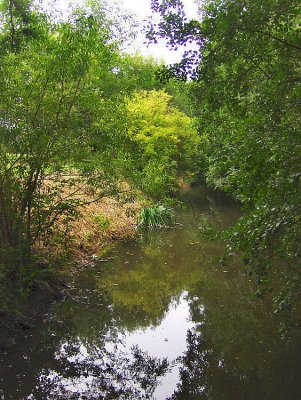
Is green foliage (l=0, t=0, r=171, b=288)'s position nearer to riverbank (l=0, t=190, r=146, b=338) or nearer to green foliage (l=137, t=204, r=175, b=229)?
riverbank (l=0, t=190, r=146, b=338)

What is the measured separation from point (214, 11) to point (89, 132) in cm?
378

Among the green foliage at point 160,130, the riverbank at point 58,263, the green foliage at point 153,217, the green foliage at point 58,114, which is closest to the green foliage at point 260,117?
the green foliage at point 58,114

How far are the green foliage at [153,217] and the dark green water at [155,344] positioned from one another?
213 inches

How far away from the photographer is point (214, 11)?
12.1ft

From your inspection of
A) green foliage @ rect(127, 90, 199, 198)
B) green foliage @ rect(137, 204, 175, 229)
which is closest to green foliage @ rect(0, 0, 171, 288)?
green foliage @ rect(137, 204, 175, 229)

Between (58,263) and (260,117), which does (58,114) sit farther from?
(260,117)

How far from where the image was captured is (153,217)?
1579cm

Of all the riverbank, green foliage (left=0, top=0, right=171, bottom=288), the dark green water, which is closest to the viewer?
the dark green water

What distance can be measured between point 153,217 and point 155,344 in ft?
31.2

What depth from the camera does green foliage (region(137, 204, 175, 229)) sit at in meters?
15.7

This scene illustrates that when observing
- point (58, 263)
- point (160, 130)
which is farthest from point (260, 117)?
point (160, 130)

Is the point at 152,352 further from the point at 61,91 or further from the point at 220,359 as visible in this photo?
the point at 61,91

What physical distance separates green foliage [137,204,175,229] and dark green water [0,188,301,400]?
17.8 feet

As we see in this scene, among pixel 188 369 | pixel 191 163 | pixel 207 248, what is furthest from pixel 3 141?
pixel 191 163
